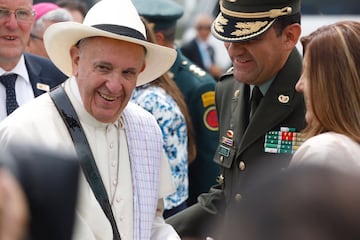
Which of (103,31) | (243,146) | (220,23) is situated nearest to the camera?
(103,31)

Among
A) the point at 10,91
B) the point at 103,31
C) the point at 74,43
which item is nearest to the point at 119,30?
the point at 103,31

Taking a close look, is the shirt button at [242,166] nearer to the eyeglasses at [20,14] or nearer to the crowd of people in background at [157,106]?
the crowd of people in background at [157,106]

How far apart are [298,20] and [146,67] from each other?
0.73 m

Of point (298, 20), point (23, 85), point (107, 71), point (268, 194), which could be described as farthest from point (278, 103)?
point (268, 194)

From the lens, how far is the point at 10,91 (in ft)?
16.2

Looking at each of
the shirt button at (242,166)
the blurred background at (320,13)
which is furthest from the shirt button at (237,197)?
the blurred background at (320,13)

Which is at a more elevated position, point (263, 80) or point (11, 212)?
Result: point (11, 212)

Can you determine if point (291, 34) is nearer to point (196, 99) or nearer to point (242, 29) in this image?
point (242, 29)

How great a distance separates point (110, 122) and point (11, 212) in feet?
7.75

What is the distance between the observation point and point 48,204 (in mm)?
1593

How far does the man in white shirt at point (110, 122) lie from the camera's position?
3701mm

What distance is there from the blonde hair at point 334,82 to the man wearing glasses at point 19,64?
2183 mm

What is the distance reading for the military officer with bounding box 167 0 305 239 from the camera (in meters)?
4.17

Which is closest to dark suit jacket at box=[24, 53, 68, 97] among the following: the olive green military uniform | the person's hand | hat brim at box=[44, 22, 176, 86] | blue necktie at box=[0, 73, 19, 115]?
blue necktie at box=[0, 73, 19, 115]
